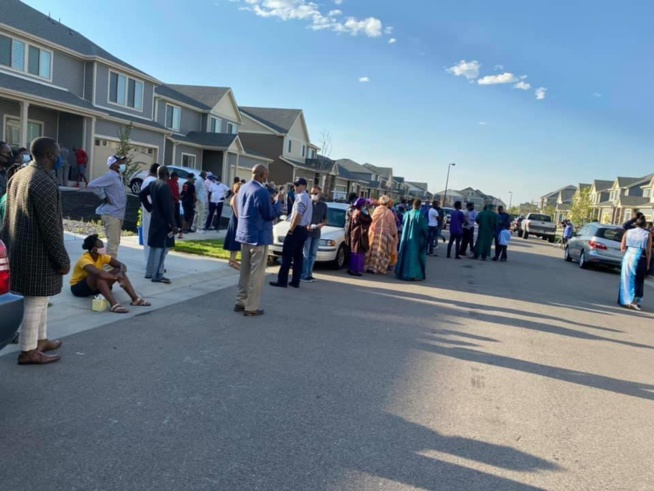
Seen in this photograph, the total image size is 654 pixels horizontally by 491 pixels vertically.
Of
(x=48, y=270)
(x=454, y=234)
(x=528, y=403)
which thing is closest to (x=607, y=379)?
(x=528, y=403)

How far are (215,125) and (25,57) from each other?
16.3 meters

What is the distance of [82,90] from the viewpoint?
23453 mm

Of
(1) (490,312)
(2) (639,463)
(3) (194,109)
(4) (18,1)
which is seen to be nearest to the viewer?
(2) (639,463)

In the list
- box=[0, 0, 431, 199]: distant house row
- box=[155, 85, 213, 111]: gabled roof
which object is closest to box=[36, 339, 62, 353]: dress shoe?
box=[0, 0, 431, 199]: distant house row

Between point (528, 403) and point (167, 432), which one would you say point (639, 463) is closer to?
point (528, 403)

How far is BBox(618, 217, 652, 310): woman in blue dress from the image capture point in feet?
33.2

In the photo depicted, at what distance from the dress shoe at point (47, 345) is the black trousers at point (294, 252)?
172 inches

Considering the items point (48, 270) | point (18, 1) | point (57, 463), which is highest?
point (18, 1)

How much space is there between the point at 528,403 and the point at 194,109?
108 ft

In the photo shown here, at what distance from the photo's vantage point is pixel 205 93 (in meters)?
36.4

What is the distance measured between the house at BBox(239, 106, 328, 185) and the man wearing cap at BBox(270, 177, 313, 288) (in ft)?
115

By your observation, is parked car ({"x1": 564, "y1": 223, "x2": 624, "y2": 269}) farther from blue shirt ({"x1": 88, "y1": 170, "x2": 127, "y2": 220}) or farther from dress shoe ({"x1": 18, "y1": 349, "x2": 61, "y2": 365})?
dress shoe ({"x1": 18, "y1": 349, "x2": 61, "y2": 365})

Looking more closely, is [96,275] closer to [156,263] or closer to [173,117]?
[156,263]

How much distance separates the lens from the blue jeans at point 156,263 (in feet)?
27.1
